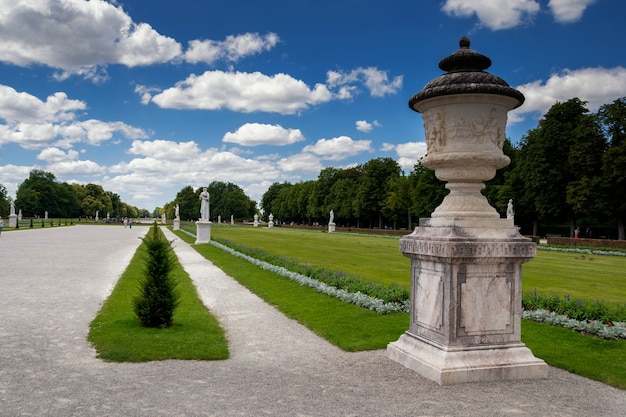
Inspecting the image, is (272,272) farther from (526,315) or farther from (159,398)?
(159,398)

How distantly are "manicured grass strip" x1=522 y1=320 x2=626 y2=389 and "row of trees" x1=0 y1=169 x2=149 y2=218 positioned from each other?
101061 mm

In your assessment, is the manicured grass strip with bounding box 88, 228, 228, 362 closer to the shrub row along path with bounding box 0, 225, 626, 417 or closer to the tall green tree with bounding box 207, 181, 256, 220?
the shrub row along path with bounding box 0, 225, 626, 417

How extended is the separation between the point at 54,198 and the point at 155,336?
412 feet

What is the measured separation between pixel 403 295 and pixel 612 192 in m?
36.3

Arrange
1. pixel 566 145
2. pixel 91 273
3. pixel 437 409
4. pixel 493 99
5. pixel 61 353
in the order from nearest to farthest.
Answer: pixel 437 409 < pixel 493 99 < pixel 61 353 < pixel 91 273 < pixel 566 145

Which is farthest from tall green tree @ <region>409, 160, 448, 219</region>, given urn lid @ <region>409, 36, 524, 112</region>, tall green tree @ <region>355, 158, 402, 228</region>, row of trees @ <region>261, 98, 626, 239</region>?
urn lid @ <region>409, 36, 524, 112</region>

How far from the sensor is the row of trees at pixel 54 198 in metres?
110

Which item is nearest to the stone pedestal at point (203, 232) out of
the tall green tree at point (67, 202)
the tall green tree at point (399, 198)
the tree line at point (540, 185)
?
the tree line at point (540, 185)

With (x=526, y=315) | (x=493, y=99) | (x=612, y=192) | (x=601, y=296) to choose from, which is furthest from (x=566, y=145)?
(x=493, y=99)

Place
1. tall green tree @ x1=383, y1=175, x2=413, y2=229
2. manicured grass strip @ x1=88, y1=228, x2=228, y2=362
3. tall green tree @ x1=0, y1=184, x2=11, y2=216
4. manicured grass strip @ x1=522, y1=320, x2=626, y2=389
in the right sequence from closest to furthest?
manicured grass strip @ x1=522, y1=320, x2=626, y2=389 < manicured grass strip @ x1=88, y1=228, x2=228, y2=362 < tall green tree @ x1=383, y1=175, x2=413, y2=229 < tall green tree @ x1=0, y1=184, x2=11, y2=216

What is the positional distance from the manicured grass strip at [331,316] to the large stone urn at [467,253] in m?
1.73

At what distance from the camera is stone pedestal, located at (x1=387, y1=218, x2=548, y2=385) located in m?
6.01

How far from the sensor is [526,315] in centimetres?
Result: 988

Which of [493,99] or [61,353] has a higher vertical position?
[493,99]
